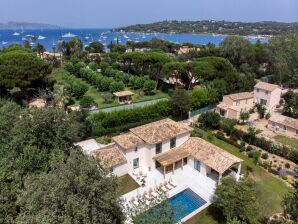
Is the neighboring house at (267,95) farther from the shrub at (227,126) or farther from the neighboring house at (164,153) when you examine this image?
the neighboring house at (164,153)

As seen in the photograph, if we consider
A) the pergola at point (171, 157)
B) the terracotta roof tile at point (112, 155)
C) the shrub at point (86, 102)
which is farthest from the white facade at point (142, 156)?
the shrub at point (86, 102)

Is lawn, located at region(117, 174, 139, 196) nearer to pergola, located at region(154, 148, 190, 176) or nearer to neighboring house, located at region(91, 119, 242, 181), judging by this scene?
neighboring house, located at region(91, 119, 242, 181)

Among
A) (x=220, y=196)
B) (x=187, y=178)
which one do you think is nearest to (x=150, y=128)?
(x=187, y=178)

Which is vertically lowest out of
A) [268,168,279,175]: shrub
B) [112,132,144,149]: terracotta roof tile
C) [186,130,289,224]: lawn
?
[186,130,289,224]: lawn

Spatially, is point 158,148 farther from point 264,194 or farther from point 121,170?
point 264,194

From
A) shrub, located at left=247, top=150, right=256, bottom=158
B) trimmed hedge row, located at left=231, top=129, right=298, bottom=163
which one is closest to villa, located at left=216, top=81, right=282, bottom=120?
trimmed hedge row, located at left=231, top=129, right=298, bottom=163

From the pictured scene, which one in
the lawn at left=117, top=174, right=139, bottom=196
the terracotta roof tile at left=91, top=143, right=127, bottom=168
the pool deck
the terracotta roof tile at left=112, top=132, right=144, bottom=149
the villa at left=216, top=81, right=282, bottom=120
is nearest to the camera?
the pool deck
